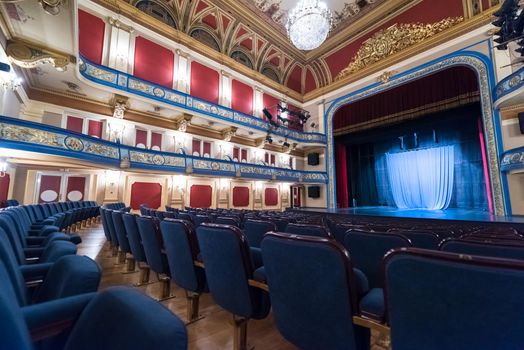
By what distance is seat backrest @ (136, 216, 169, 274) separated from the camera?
79.5 inches

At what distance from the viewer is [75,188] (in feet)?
25.3

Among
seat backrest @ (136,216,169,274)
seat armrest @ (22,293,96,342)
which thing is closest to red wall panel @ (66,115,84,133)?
seat backrest @ (136,216,169,274)

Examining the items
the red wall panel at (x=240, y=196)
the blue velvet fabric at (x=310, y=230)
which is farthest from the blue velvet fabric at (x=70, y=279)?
the red wall panel at (x=240, y=196)

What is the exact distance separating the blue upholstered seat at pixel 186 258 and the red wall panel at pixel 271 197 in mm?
10808

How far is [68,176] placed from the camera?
7590 millimetres

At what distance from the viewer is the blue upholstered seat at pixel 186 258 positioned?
168cm

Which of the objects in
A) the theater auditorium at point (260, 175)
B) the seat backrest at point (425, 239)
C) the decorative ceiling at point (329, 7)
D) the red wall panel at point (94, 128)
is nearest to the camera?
the theater auditorium at point (260, 175)

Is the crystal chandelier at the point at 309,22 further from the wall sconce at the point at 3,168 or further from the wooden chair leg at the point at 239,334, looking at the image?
the wall sconce at the point at 3,168

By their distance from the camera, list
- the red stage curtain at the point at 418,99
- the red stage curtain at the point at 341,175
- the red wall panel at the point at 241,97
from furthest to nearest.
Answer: the red stage curtain at the point at 341,175, the red wall panel at the point at 241,97, the red stage curtain at the point at 418,99

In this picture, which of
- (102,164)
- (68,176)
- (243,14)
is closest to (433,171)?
(243,14)

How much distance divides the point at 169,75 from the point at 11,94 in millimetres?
4875

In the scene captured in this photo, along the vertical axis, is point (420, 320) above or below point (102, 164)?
below

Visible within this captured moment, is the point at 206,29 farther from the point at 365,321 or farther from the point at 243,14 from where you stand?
the point at 365,321

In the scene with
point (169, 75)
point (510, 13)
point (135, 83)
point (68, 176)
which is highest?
point (169, 75)
